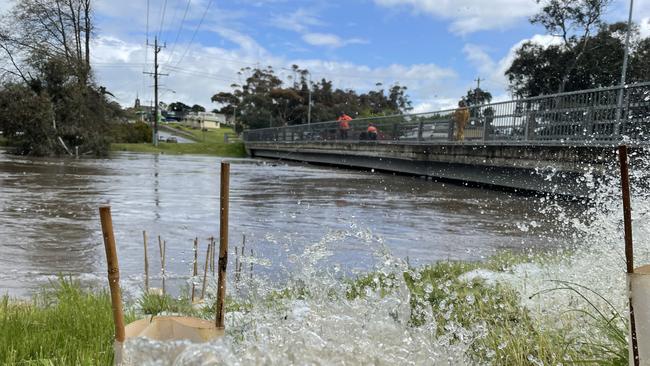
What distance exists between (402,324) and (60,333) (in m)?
1.56

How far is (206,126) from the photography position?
11962 centimetres

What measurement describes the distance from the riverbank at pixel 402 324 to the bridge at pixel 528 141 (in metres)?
8.38

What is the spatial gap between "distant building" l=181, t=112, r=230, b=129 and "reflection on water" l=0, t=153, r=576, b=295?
10525cm

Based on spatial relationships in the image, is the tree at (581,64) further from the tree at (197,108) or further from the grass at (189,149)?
the tree at (197,108)

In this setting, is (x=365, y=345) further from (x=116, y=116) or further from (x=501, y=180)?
(x=116, y=116)

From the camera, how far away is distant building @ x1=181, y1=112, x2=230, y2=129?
120m

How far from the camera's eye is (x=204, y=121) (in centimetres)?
11956

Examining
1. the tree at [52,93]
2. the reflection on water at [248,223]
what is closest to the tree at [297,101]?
the tree at [52,93]

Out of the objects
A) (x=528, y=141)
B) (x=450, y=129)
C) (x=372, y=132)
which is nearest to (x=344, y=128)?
(x=372, y=132)

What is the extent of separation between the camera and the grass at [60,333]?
2.26 m

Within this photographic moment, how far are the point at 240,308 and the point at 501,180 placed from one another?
13.5 metres

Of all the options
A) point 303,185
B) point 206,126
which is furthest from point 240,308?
point 206,126

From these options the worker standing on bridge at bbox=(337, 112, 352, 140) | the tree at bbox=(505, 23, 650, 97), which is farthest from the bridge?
the tree at bbox=(505, 23, 650, 97)

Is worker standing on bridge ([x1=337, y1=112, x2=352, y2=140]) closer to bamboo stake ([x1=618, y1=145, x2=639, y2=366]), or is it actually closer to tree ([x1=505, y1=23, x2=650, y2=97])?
tree ([x1=505, y1=23, x2=650, y2=97])
